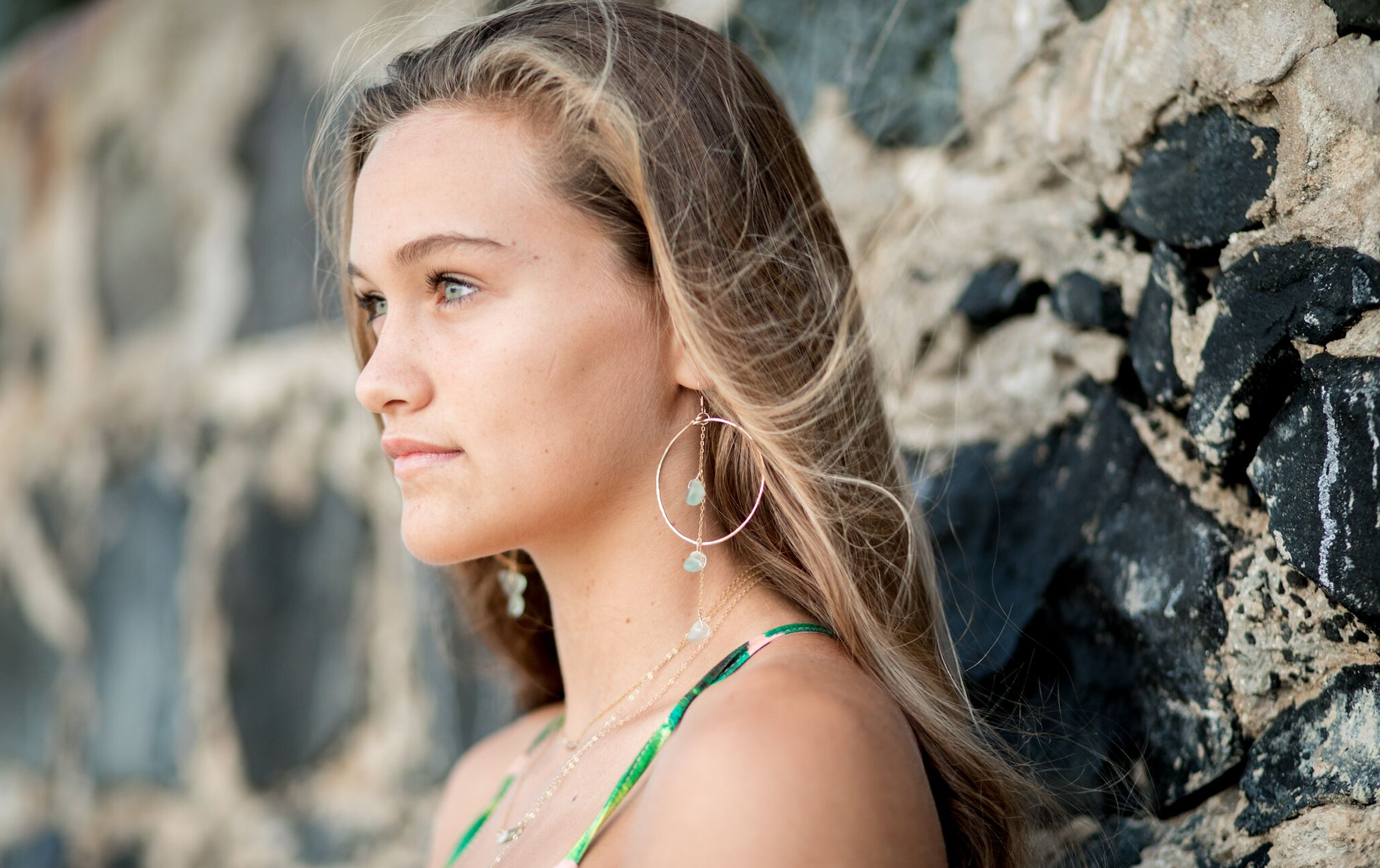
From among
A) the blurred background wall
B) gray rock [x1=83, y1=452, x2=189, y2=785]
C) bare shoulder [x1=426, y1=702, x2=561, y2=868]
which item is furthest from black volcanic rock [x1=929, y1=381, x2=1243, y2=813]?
gray rock [x1=83, y1=452, x2=189, y2=785]

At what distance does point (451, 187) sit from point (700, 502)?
46 centimetres

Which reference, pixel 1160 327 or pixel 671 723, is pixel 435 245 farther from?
pixel 1160 327

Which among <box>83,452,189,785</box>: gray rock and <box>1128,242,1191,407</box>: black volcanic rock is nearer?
<box>1128,242,1191,407</box>: black volcanic rock

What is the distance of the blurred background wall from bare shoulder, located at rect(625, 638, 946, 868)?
1.18ft

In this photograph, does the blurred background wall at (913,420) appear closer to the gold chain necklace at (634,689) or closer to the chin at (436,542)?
the gold chain necklace at (634,689)

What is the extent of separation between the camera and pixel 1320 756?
112cm

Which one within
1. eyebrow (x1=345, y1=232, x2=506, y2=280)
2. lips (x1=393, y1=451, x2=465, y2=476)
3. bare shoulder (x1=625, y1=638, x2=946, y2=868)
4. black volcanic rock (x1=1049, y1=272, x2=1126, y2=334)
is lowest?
bare shoulder (x1=625, y1=638, x2=946, y2=868)

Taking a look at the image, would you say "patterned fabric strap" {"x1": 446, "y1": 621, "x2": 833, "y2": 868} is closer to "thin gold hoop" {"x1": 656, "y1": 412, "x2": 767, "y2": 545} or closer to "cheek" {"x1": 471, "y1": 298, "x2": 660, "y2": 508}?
"thin gold hoop" {"x1": 656, "y1": 412, "x2": 767, "y2": 545}

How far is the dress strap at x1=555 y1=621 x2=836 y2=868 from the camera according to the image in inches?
48.3

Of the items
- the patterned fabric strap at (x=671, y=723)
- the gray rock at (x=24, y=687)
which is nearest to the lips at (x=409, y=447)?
the patterned fabric strap at (x=671, y=723)

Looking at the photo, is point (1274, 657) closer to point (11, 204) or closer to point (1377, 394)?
point (1377, 394)

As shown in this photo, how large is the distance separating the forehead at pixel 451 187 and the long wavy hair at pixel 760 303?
0.03 metres

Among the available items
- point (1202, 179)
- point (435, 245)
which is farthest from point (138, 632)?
point (1202, 179)

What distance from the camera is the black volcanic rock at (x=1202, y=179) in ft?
3.97
